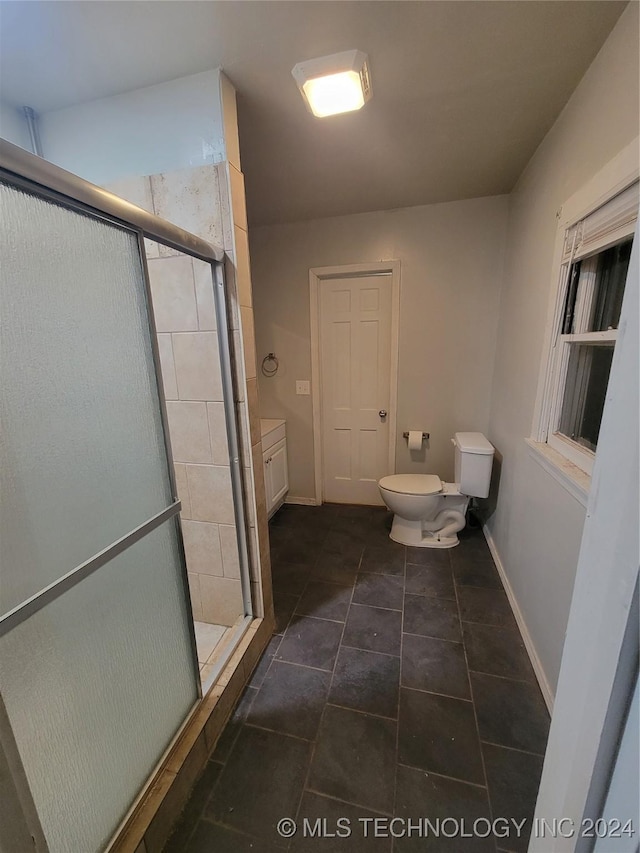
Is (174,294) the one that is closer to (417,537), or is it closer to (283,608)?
(283,608)

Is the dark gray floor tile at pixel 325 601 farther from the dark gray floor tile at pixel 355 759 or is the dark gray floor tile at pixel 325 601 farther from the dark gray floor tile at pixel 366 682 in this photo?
the dark gray floor tile at pixel 355 759

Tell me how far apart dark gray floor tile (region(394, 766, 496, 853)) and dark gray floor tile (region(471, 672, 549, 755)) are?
8.4 inches

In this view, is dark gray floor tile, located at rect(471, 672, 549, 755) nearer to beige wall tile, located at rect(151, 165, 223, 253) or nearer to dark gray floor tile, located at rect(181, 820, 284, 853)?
dark gray floor tile, located at rect(181, 820, 284, 853)

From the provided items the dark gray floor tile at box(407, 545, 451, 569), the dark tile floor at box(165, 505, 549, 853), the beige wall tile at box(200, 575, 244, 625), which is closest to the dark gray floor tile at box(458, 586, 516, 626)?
the dark tile floor at box(165, 505, 549, 853)

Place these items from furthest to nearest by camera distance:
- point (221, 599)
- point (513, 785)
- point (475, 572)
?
point (475, 572), point (221, 599), point (513, 785)

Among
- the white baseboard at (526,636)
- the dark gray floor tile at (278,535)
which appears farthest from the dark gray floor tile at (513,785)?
the dark gray floor tile at (278,535)

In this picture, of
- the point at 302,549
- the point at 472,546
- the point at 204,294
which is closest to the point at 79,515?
the point at 204,294

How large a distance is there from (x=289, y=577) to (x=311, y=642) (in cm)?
52

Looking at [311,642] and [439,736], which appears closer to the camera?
[439,736]

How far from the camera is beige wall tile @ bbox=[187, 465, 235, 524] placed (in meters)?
1.52

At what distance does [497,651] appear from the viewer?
1.55m

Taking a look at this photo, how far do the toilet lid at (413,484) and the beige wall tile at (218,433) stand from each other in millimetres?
1324

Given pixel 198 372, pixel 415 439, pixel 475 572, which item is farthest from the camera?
pixel 415 439

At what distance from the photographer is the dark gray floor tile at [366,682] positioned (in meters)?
1.33
